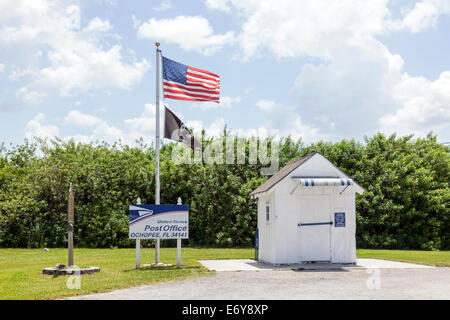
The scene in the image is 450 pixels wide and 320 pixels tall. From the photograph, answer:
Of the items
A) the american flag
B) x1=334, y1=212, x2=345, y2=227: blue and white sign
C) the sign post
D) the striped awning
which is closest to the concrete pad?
x1=334, y1=212, x2=345, y2=227: blue and white sign

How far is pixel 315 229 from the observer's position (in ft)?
43.2

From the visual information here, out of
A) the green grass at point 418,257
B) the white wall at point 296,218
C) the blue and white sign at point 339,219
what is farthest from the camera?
the green grass at point 418,257

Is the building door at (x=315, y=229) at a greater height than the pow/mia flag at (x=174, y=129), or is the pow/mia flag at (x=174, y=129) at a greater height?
the pow/mia flag at (x=174, y=129)

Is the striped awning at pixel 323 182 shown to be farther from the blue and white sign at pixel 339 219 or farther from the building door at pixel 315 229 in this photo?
the blue and white sign at pixel 339 219

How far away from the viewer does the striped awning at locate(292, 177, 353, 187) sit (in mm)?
12422

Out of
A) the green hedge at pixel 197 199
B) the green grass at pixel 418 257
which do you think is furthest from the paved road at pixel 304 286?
the green hedge at pixel 197 199

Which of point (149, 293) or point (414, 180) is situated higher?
point (414, 180)

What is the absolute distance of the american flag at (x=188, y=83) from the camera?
45.4 feet

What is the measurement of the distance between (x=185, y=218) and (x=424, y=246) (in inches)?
706

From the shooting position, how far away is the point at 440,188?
2738 cm

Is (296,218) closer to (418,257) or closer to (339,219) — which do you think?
(339,219)

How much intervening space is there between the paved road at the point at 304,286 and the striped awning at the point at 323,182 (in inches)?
94.1
